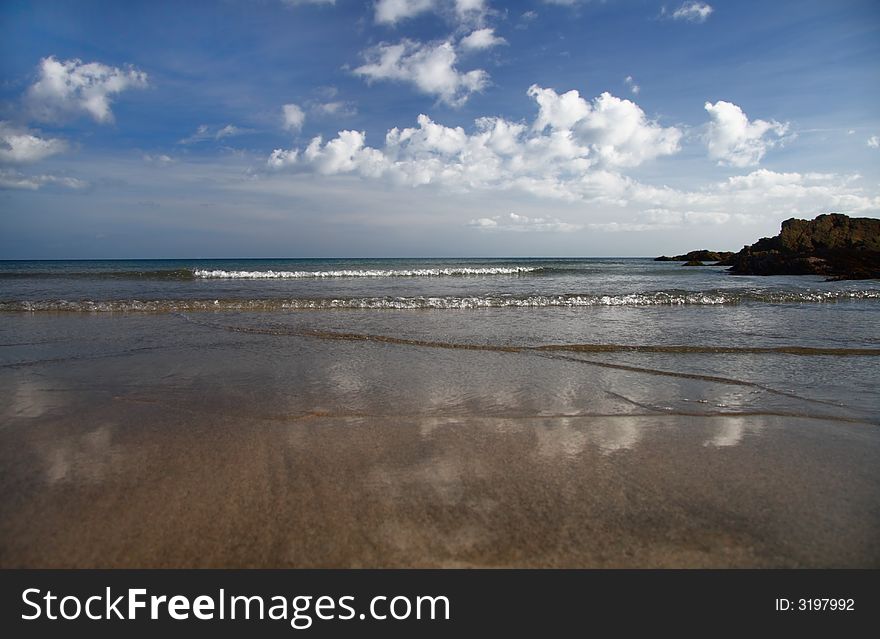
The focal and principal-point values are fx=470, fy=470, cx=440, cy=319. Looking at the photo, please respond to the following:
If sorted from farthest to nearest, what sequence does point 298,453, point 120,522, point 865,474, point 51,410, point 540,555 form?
point 51,410, point 298,453, point 865,474, point 120,522, point 540,555

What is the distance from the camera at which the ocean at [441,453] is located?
2.48 m

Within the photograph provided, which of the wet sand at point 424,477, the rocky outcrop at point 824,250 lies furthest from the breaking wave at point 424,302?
the rocky outcrop at point 824,250

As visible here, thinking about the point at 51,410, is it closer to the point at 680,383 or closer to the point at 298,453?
the point at 298,453

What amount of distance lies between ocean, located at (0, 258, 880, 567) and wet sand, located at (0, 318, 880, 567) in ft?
0.06

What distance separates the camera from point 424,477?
10.7 feet

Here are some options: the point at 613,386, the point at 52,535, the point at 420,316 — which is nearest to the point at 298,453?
the point at 52,535

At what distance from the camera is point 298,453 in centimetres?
373

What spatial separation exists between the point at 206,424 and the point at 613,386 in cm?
454

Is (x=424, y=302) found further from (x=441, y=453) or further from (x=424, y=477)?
(x=424, y=477)

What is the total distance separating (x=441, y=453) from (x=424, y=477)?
1.50 feet

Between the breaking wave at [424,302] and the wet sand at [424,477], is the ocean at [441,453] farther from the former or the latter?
the breaking wave at [424,302]

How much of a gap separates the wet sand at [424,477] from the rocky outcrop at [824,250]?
29.1 meters

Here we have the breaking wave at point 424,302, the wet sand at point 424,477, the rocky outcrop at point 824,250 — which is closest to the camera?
the wet sand at point 424,477

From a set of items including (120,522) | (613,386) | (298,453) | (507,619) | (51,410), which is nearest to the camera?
(507,619)
